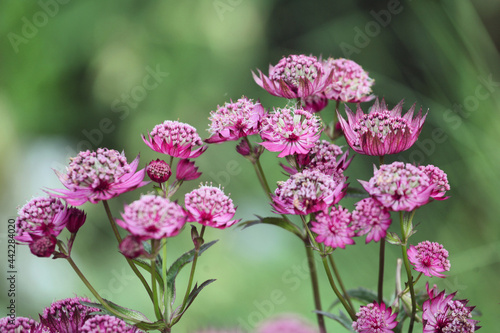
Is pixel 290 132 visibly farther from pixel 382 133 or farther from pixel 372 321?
pixel 372 321

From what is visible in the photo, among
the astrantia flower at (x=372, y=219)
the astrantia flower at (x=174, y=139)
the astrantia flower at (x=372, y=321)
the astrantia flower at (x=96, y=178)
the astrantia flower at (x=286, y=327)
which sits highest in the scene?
the astrantia flower at (x=174, y=139)

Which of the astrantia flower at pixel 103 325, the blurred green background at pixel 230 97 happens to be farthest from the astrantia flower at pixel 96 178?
the blurred green background at pixel 230 97

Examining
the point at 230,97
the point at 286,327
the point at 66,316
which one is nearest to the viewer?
the point at 286,327

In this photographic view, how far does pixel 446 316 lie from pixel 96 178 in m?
0.38

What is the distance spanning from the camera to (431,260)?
0.59 m

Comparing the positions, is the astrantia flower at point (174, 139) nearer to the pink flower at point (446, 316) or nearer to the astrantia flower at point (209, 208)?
the astrantia flower at point (209, 208)

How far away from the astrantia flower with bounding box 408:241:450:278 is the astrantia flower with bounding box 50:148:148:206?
309mm

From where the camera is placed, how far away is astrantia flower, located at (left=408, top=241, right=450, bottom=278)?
584 millimetres

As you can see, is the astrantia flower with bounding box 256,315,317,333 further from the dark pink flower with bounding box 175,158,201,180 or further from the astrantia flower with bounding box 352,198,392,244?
the dark pink flower with bounding box 175,158,201,180

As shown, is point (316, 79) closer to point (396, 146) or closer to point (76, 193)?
point (396, 146)

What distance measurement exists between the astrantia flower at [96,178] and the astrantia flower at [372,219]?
8.7 inches

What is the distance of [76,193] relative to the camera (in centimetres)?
56

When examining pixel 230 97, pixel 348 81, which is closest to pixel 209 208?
pixel 348 81

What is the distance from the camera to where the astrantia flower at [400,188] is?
0.51 meters
